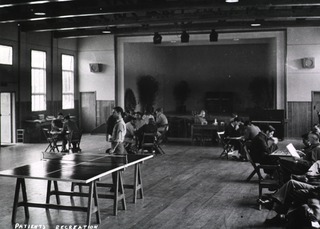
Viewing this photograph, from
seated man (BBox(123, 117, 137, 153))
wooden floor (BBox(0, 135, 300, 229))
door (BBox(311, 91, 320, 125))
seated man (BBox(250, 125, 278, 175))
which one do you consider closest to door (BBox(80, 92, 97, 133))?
wooden floor (BBox(0, 135, 300, 229))

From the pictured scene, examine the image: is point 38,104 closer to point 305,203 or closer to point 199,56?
point 199,56

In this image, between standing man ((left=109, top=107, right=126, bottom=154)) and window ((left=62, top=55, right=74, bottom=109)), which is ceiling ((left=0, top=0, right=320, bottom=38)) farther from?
standing man ((left=109, top=107, right=126, bottom=154))

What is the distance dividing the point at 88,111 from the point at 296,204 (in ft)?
49.2

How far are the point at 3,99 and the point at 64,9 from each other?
16.7ft

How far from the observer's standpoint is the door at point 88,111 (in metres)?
19.6

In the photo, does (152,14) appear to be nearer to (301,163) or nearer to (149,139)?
(149,139)

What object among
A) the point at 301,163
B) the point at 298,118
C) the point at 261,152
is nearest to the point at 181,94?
the point at 298,118

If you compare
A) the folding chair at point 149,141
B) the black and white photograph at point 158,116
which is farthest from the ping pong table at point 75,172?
the folding chair at point 149,141

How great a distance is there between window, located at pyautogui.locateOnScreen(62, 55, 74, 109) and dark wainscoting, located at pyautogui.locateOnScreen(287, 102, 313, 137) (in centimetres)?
962

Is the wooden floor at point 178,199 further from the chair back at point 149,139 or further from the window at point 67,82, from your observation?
the window at point 67,82

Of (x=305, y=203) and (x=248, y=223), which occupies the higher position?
(x=305, y=203)

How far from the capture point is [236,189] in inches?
320

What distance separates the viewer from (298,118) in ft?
55.2

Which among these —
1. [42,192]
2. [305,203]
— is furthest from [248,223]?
[42,192]
